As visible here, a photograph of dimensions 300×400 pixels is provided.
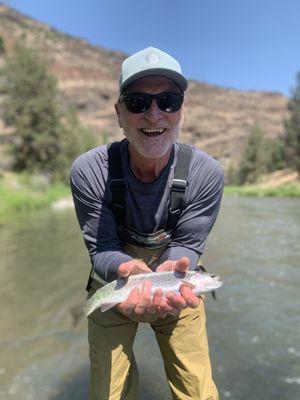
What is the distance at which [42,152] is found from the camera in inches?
1625

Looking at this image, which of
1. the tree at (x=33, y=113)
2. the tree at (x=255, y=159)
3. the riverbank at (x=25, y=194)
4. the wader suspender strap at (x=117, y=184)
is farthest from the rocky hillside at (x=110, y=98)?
the wader suspender strap at (x=117, y=184)

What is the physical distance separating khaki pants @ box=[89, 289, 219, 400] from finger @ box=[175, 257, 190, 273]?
78 centimetres

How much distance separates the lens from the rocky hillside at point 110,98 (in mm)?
127062

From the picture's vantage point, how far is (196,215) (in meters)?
3.39

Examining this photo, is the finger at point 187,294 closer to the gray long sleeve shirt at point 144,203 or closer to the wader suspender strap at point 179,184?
the gray long sleeve shirt at point 144,203

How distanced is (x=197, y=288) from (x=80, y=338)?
13.9 feet

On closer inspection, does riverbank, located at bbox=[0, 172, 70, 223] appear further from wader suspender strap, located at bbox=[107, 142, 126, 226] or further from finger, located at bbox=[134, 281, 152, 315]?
finger, located at bbox=[134, 281, 152, 315]

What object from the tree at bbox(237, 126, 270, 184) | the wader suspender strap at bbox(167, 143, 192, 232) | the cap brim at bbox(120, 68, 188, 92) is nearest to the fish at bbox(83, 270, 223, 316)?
the wader suspender strap at bbox(167, 143, 192, 232)

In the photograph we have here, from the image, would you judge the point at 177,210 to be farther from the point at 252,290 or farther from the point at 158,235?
the point at 252,290

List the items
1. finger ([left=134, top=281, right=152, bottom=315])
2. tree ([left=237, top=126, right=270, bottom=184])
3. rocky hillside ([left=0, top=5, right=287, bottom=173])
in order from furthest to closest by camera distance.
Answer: rocky hillside ([left=0, top=5, right=287, bottom=173]) → tree ([left=237, top=126, right=270, bottom=184]) → finger ([left=134, top=281, right=152, bottom=315])

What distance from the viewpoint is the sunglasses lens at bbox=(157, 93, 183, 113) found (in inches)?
123

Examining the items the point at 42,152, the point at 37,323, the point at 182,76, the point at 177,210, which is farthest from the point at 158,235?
the point at 42,152

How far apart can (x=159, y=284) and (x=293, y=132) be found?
6512 centimetres

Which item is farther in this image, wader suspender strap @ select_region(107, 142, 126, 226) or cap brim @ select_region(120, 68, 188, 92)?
wader suspender strap @ select_region(107, 142, 126, 226)
